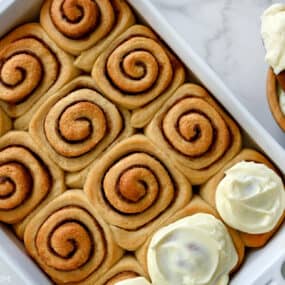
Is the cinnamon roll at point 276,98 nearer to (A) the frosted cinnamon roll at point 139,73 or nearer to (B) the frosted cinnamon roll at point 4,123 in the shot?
(A) the frosted cinnamon roll at point 139,73

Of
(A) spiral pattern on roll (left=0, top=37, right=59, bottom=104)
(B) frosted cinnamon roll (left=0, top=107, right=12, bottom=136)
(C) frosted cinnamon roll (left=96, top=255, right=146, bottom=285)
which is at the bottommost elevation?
(C) frosted cinnamon roll (left=96, top=255, right=146, bottom=285)

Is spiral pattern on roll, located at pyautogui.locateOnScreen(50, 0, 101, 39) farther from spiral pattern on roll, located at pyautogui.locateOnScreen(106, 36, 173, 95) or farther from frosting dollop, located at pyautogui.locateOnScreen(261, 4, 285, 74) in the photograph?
frosting dollop, located at pyautogui.locateOnScreen(261, 4, 285, 74)

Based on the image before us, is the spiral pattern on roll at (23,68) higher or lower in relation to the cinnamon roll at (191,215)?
higher

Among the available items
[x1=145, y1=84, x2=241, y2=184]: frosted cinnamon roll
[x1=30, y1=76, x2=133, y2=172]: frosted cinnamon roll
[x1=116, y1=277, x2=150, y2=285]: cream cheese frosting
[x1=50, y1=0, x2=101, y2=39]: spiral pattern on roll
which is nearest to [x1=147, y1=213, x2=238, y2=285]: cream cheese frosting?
[x1=116, y1=277, x2=150, y2=285]: cream cheese frosting

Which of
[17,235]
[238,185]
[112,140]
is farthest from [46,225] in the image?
[238,185]

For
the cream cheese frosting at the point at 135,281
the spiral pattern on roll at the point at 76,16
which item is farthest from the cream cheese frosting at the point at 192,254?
the spiral pattern on roll at the point at 76,16
